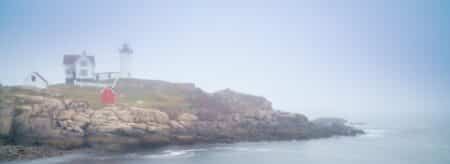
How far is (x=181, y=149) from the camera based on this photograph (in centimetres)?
4544

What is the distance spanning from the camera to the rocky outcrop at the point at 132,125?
4262 centimetres

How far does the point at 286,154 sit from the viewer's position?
44500 millimetres

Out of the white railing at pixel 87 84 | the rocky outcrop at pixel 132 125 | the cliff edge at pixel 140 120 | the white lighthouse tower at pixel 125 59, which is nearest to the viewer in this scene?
the rocky outcrop at pixel 132 125

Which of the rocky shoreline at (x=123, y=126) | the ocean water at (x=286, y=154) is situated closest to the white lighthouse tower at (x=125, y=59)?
the rocky shoreline at (x=123, y=126)

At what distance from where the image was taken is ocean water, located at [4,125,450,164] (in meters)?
38.4

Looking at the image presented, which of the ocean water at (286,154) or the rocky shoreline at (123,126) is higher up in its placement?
the rocky shoreline at (123,126)

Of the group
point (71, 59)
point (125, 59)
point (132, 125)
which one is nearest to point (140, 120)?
point (132, 125)

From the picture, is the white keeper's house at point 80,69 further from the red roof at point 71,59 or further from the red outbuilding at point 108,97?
the red outbuilding at point 108,97

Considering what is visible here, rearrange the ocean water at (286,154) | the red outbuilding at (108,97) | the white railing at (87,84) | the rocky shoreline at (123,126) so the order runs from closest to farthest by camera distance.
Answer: the ocean water at (286,154) < the rocky shoreline at (123,126) < the red outbuilding at (108,97) < the white railing at (87,84)

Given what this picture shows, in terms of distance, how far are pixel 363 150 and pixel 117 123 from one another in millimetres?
32865

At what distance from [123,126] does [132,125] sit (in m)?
1.30

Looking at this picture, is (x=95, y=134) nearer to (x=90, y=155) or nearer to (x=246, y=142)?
(x=90, y=155)

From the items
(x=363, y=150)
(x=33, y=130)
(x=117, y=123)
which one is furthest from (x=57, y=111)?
(x=363, y=150)

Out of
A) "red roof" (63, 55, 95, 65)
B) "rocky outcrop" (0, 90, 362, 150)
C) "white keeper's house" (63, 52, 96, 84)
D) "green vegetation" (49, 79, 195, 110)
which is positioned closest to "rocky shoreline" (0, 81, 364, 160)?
"rocky outcrop" (0, 90, 362, 150)
